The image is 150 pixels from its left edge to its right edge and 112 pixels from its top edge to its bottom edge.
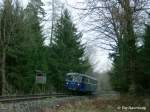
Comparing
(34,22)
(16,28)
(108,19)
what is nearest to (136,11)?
(108,19)

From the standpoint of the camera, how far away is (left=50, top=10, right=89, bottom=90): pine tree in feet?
185

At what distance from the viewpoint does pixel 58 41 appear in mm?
59094

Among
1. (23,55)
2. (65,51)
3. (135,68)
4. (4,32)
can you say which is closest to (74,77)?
(23,55)

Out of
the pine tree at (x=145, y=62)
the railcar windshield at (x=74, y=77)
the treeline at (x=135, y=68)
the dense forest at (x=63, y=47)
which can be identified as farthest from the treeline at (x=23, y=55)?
the pine tree at (x=145, y=62)

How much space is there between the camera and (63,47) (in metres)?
58.0

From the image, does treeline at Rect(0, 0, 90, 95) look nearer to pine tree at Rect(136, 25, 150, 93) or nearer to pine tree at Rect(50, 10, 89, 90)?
pine tree at Rect(50, 10, 89, 90)

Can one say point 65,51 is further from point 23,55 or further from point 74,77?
point 23,55

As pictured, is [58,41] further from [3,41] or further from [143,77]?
[143,77]

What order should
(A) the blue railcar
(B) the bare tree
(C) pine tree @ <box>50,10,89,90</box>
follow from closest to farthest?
1. (B) the bare tree
2. (A) the blue railcar
3. (C) pine tree @ <box>50,10,89,90</box>

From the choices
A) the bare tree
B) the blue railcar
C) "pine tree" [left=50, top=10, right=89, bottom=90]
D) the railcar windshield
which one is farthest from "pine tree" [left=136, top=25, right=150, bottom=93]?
"pine tree" [left=50, top=10, right=89, bottom=90]

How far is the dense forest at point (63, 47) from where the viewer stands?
27.5m

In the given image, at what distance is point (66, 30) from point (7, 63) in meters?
17.1

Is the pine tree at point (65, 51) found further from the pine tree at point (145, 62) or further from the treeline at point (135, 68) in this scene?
the pine tree at point (145, 62)

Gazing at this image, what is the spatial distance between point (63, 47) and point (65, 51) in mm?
799
